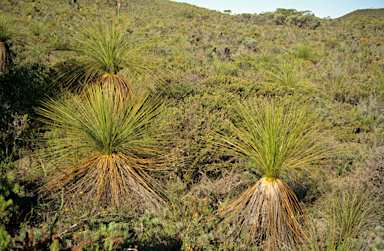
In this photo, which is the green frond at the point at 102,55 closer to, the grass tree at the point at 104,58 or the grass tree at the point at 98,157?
the grass tree at the point at 104,58

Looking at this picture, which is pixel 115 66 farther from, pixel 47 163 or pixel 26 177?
pixel 26 177

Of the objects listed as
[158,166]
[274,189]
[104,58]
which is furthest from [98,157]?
[274,189]

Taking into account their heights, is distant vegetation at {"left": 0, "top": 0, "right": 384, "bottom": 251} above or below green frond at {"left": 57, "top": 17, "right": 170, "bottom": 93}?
below

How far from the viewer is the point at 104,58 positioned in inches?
129

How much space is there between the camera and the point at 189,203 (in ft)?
9.00

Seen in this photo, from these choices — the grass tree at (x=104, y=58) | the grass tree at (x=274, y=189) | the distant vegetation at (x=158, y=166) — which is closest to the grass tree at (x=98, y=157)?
the distant vegetation at (x=158, y=166)

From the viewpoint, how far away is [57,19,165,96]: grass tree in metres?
3.25

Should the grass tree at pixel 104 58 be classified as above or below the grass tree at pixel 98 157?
above

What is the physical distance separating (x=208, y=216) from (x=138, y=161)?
1.13m

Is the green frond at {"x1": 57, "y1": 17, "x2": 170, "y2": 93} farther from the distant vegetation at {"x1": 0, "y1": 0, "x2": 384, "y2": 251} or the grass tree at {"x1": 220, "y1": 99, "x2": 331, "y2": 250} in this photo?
the grass tree at {"x1": 220, "y1": 99, "x2": 331, "y2": 250}

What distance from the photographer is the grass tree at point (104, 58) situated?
128 inches

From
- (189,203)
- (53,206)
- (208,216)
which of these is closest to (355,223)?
(208,216)

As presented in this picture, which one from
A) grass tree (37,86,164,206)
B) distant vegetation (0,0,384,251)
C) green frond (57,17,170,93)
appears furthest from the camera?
green frond (57,17,170,93)

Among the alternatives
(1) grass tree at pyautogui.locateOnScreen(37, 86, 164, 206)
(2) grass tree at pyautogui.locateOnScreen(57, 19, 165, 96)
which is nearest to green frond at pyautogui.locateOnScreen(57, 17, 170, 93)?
(2) grass tree at pyautogui.locateOnScreen(57, 19, 165, 96)
